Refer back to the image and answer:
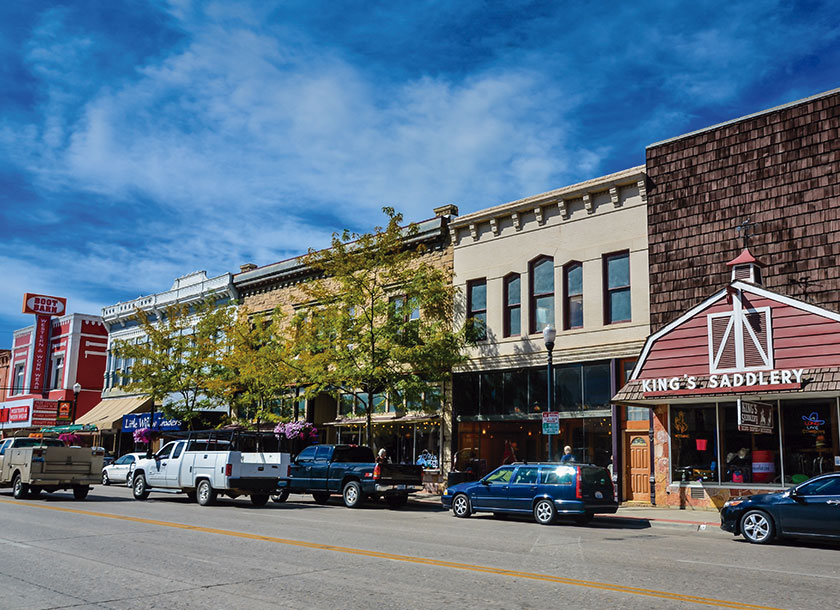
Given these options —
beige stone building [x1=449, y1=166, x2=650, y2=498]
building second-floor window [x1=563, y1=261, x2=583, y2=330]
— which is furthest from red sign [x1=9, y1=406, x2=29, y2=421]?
building second-floor window [x1=563, y1=261, x2=583, y2=330]

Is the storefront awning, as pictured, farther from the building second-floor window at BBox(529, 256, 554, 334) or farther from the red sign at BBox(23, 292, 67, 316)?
the building second-floor window at BBox(529, 256, 554, 334)

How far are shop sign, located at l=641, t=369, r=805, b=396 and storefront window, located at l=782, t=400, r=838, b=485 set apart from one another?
1.23m

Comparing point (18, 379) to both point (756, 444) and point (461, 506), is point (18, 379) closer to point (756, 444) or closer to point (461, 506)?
point (461, 506)

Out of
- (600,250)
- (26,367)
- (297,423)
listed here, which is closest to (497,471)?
(600,250)

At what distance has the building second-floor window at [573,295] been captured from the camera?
24656 millimetres

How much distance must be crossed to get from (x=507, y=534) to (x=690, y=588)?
20.8 ft

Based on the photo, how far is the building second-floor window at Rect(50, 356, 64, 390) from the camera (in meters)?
51.2

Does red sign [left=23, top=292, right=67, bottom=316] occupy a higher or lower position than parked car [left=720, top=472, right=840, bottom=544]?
higher

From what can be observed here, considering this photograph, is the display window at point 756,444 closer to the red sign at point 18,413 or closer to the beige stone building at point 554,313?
the beige stone building at point 554,313

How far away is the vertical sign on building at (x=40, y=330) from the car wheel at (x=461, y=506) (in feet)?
136

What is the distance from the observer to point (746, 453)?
1998 centimetres

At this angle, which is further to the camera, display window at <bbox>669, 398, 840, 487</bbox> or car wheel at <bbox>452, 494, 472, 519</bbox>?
car wheel at <bbox>452, 494, 472, 519</bbox>

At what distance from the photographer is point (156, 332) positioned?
36.4 meters

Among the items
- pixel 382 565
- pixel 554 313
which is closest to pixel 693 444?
pixel 554 313
